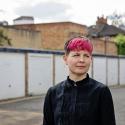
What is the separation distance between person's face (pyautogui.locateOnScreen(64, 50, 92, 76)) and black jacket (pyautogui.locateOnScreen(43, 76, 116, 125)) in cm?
8

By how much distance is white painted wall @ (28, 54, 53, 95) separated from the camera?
26.7 meters

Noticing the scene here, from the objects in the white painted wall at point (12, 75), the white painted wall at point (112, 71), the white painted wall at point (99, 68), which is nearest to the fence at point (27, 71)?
the white painted wall at point (12, 75)

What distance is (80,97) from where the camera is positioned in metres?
3.09

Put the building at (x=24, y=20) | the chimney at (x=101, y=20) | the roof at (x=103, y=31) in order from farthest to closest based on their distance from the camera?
the chimney at (x=101, y=20)
the roof at (x=103, y=31)
the building at (x=24, y=20)

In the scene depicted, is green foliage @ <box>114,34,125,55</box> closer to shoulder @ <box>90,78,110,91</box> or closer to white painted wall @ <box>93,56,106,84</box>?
white painted wall @ <box>93,56,106,84</box>

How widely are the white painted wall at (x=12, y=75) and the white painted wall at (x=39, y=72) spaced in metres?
0.93

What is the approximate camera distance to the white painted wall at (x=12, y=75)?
78.1ft

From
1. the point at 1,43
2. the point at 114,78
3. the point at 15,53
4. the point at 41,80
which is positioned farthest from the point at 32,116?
the point at 114,78

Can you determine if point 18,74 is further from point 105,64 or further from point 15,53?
point 105,64

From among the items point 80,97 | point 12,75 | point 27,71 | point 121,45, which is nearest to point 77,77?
point 80,97

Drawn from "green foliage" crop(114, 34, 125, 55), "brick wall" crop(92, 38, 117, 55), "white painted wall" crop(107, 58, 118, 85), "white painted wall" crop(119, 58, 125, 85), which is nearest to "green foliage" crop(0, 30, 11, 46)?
"white painted wall" crop(107, 58, 118, 85)

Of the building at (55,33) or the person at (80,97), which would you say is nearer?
the person at (80,97)

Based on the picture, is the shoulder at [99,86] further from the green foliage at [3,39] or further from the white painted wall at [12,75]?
the green foliage at [3,39]

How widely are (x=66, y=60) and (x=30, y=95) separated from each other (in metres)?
23.4
